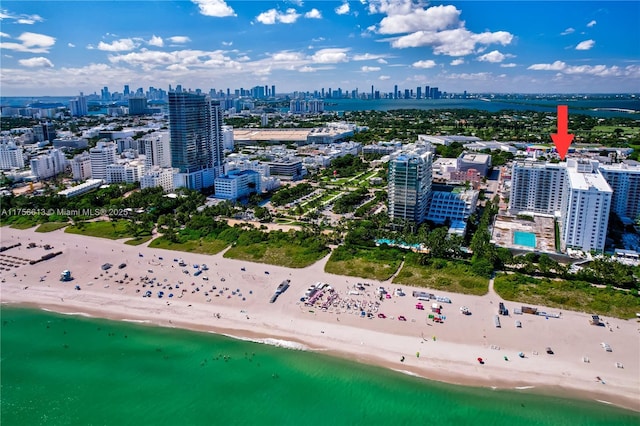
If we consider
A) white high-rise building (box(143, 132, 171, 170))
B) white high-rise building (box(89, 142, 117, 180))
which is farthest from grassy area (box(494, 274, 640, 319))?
white high-rise building (box(89, 142, 117, 180))

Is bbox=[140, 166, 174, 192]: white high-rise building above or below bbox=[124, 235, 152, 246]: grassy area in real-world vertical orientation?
above

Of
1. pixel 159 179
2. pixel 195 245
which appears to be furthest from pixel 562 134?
pixel 159 179

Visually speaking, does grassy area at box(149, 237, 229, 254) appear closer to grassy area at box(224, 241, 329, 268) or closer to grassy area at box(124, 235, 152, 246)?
grassy area at box(124, 235, 152, 246)

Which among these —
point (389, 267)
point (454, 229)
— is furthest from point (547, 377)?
point (454, 229)

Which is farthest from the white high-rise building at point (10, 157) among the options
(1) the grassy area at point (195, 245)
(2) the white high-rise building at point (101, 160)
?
(1) the grassy area at point (195, 245)

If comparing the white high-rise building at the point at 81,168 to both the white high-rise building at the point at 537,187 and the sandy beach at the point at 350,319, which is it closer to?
the sandy beach at the point at 350,319

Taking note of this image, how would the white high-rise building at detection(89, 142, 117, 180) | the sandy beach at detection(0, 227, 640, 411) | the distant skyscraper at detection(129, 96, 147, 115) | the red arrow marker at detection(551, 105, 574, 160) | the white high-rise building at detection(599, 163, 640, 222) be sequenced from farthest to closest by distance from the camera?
the distant skyscraper at detection(129, 96, 147, 115), the white high-rise building at detection(89, 142, 117, 180), the white high-rise building at detection(599, 163, 640, 222), the red arrow marker at detection(551, 105, 574, 160), the sandy beach at detection(0, 227, 640, 411)

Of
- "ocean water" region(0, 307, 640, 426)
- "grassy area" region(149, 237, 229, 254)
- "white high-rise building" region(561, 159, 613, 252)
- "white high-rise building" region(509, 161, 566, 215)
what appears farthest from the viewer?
"white high-rise building" region(509, 161, 566, 215)

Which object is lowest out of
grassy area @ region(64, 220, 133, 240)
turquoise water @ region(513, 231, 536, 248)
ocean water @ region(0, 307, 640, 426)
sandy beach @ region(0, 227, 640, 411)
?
ocean water @ region(0, 307, 640, 426)
